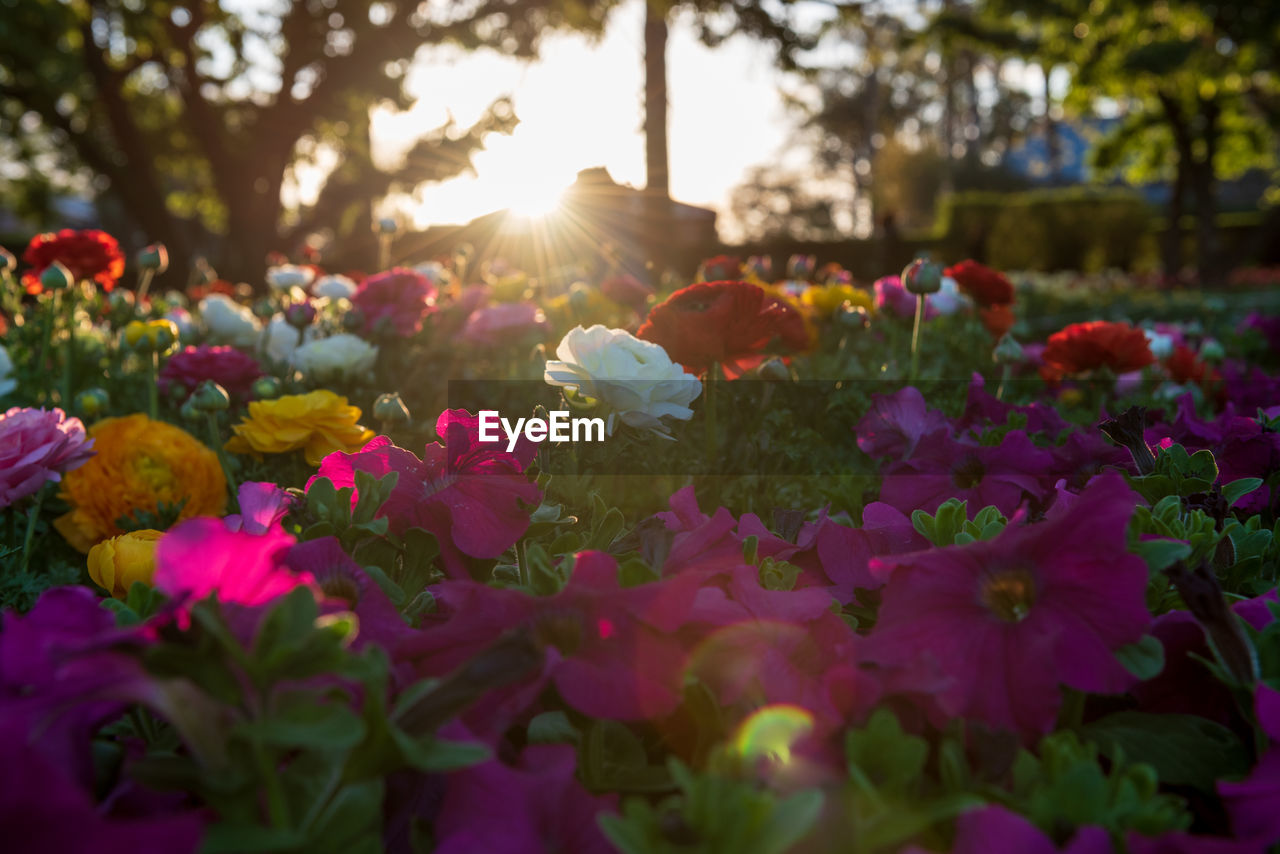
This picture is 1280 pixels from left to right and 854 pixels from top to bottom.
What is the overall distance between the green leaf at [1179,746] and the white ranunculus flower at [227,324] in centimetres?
297

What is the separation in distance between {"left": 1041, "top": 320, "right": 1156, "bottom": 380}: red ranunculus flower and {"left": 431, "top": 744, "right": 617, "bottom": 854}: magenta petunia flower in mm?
1959

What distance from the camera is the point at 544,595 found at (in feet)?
2.14

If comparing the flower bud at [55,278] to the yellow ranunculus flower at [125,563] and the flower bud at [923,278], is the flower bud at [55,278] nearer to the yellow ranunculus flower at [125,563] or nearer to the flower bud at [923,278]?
the yellow ranunculus flower at [125,563]

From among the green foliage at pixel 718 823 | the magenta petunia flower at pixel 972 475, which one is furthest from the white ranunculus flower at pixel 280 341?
the green foliage at pixel 718 823

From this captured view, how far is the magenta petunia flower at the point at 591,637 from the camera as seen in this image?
0.59 meters

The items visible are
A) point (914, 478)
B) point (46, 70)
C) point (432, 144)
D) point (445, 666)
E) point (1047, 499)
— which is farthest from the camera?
point (432, 144)

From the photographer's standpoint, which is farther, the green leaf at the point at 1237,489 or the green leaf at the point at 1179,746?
the green leaf at the point at 1237,489

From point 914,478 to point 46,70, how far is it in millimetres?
16450

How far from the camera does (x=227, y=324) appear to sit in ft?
9.78

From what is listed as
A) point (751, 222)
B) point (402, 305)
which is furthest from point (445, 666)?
point (751, 222)

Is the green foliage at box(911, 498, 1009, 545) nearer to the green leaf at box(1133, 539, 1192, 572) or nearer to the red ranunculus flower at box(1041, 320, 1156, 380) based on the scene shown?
the green leaf at box(1133, 539, 1192, 572)

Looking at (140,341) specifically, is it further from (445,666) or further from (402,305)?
(445,666)

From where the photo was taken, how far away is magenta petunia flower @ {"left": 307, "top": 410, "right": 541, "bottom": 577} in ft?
2.67

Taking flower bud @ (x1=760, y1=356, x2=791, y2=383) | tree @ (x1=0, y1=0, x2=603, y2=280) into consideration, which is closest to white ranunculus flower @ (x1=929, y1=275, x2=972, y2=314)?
flower bud @ (x1=760, y1=356, x2=791, y2=383)
